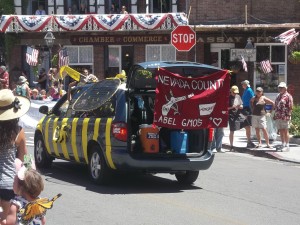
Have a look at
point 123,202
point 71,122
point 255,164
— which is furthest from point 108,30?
point 123,202

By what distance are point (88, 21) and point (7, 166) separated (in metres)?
24.8

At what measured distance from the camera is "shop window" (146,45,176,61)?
109 ft

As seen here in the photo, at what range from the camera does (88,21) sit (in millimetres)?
31156

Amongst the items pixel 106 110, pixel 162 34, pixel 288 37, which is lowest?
pixel 106 110

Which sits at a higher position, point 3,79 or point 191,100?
point 191,100

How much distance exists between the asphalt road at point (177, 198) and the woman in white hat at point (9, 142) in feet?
8.09

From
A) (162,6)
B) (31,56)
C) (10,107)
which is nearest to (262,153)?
(10,107)

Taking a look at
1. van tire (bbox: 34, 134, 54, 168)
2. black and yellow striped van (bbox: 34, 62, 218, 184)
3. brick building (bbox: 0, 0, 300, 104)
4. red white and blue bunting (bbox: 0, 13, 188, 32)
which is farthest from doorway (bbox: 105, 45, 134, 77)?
black and yellow striped van (bbox: 34, 62, 218, 184)

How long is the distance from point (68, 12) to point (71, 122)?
68.0 ft

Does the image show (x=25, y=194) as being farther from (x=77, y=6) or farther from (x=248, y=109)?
(x=77, y=6)

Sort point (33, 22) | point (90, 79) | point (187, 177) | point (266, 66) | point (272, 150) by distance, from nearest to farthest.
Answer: point (187, 177) < point (90, 79) < point (272, 150) < point (266, 66) < point (33, 22)

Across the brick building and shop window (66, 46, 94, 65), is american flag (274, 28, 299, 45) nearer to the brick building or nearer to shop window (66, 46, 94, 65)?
the brick building

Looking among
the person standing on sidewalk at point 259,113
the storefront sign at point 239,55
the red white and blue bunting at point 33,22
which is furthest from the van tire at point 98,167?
the red white and blue bunting at point 33,22

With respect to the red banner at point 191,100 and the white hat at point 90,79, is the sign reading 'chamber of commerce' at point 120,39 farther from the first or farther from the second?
the red banner at point 191,100
